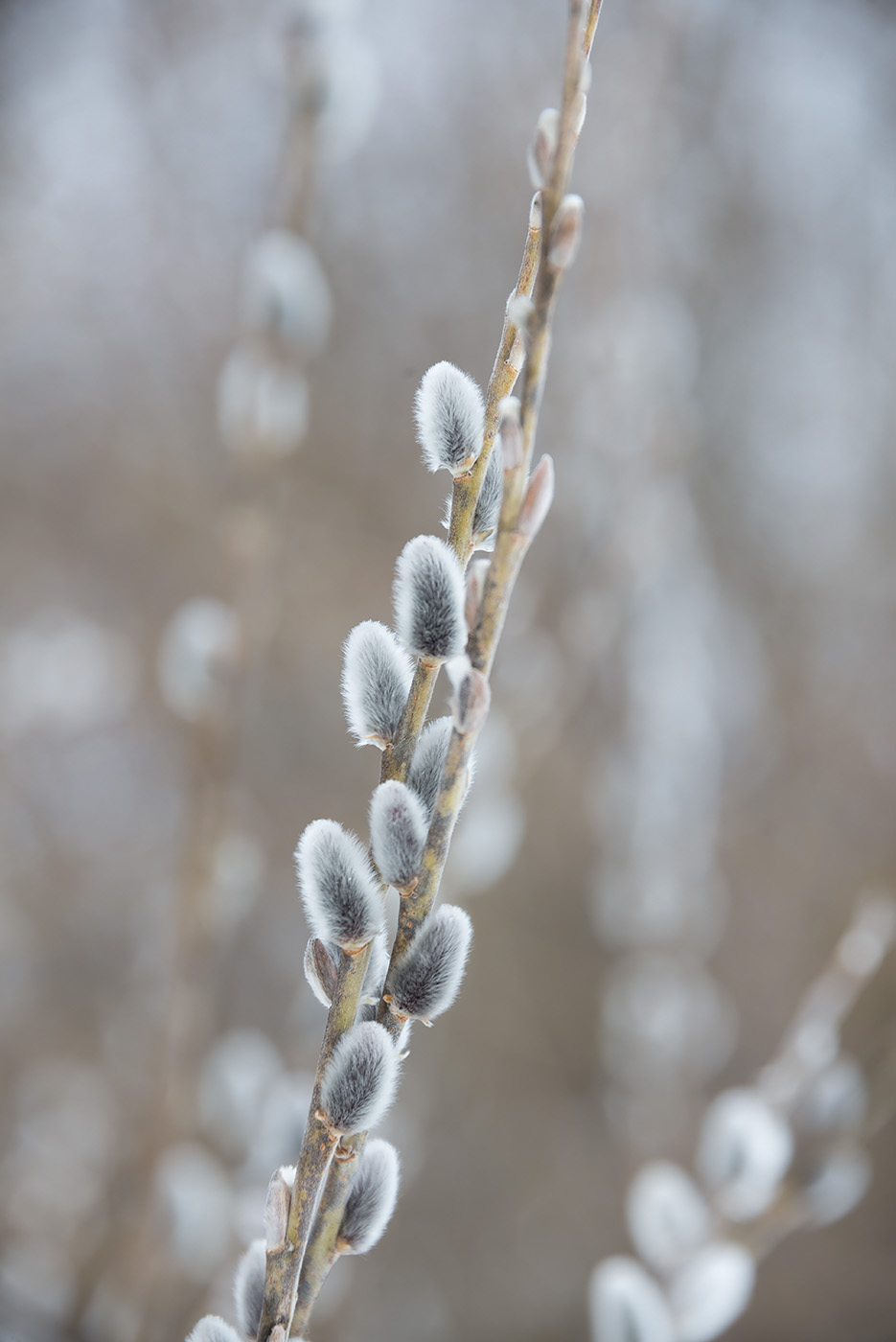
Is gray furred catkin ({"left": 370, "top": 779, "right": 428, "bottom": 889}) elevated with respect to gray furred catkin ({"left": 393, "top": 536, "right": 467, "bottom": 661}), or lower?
lower

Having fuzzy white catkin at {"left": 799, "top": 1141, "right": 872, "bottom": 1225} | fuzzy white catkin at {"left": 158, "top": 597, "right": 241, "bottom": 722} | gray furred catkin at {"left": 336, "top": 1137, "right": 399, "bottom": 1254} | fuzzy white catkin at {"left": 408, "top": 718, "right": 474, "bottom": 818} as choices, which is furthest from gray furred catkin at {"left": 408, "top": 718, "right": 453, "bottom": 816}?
fuzzy white catkin at {"left": 799, "top": 1141, "right": 872, "bottom": 1225}

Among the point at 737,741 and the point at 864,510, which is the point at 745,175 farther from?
the point at 737,741

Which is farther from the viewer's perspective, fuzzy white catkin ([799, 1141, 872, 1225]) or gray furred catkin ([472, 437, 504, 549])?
fuzzy white catkin ([799, 1141, 872, 1225])

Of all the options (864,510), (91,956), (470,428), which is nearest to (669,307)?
(864,510)

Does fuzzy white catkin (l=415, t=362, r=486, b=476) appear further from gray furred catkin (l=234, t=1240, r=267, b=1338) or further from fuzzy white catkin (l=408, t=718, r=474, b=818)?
gray furred catkin (l=234, t=1240, r=267, b=1338)

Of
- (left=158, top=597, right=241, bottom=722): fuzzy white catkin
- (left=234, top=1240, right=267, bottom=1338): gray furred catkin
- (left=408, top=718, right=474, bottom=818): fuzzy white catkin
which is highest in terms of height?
(left=158, top=597, right=241, bottom=722): fuzzy white catkin
